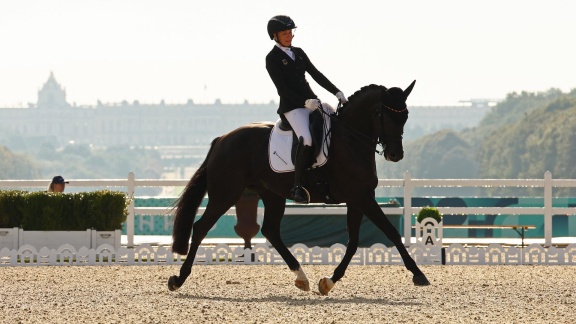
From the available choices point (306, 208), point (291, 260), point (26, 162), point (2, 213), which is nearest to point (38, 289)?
point (291, 260)

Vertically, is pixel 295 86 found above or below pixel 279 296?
above

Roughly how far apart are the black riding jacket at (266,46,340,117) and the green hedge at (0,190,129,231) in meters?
5.78

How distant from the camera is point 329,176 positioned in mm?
13508

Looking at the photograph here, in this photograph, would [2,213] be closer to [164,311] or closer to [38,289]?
[38,289]

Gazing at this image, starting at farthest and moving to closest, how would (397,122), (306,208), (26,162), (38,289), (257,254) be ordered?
(26,162) → (306,208) → (257,254) → (38,289) → (397,122)

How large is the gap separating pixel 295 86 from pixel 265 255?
4.94 meters

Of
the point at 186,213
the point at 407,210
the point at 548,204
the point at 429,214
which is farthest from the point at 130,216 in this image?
the point at 186,213

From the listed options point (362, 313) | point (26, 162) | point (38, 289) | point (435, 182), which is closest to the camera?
point (362, 313)

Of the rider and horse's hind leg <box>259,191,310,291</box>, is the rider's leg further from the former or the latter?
horse's hind leg <box>259,191,310,291</box>

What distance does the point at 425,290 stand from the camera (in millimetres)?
13688

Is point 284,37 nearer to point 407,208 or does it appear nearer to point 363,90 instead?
point 363,90

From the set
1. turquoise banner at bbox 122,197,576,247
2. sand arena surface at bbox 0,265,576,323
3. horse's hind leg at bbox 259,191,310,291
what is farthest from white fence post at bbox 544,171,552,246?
horse's hind leg at bbox 259,191,310,291

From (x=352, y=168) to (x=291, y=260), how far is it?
4.27ft

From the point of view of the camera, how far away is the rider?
44.2 feet
